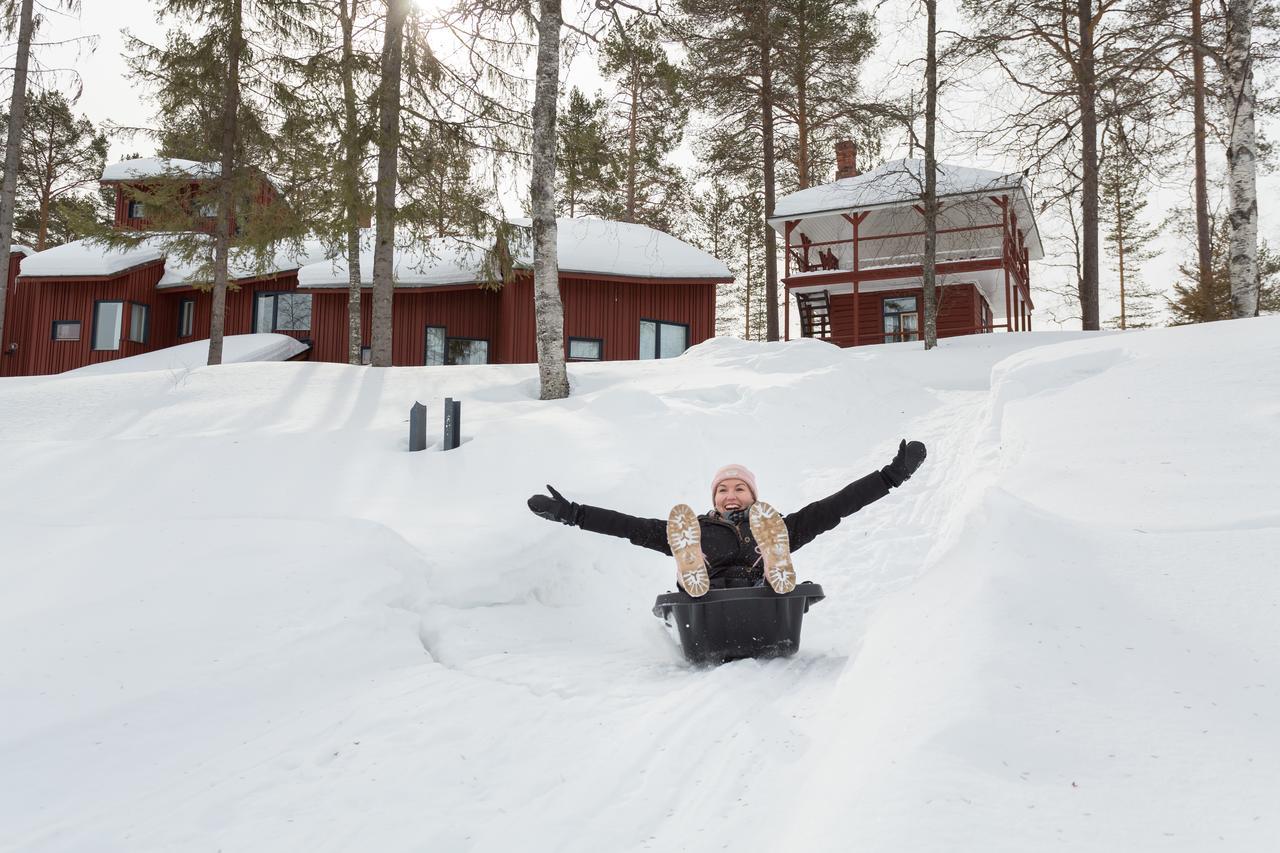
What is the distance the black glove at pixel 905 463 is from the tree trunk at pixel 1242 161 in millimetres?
9486

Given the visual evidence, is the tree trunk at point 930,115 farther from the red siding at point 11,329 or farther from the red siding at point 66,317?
the red siding at point 11,329

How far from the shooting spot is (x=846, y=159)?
80.9ft

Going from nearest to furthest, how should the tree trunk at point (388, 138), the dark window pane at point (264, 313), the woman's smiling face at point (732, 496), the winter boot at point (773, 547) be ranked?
the winter boot at point (773, 547) → the woman's smiling face at point (732, 496) → the tree trunk at point (388, 138) → the dark window pane at point (264, 313)

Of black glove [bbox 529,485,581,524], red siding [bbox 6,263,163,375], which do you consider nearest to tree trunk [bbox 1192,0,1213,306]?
black glove [bbox 529,485,581,524]

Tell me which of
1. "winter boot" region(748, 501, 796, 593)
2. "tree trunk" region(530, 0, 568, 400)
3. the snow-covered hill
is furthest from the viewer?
"tree trunk" region(530, 0, 568, 400)

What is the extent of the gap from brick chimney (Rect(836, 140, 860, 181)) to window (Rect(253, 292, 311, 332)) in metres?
17.7

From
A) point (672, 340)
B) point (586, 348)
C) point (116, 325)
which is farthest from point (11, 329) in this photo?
point (672, 340)

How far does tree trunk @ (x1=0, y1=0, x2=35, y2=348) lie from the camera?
55.9ft

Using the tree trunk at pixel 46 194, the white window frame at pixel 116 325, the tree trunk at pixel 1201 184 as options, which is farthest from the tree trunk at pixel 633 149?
the tree trunk at pixel 46 194

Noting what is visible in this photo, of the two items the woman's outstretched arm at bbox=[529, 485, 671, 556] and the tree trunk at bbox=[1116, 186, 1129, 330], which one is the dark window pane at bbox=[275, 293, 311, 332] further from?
the tree trunk at bbox=[1116, 186, 1129, 330]

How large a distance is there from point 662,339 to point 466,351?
5.75 meters

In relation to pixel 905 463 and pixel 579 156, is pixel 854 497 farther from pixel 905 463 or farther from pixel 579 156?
pixel 579 156

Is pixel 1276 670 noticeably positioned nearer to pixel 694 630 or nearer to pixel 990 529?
pixel 990 529

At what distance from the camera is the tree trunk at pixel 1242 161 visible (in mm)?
10156
